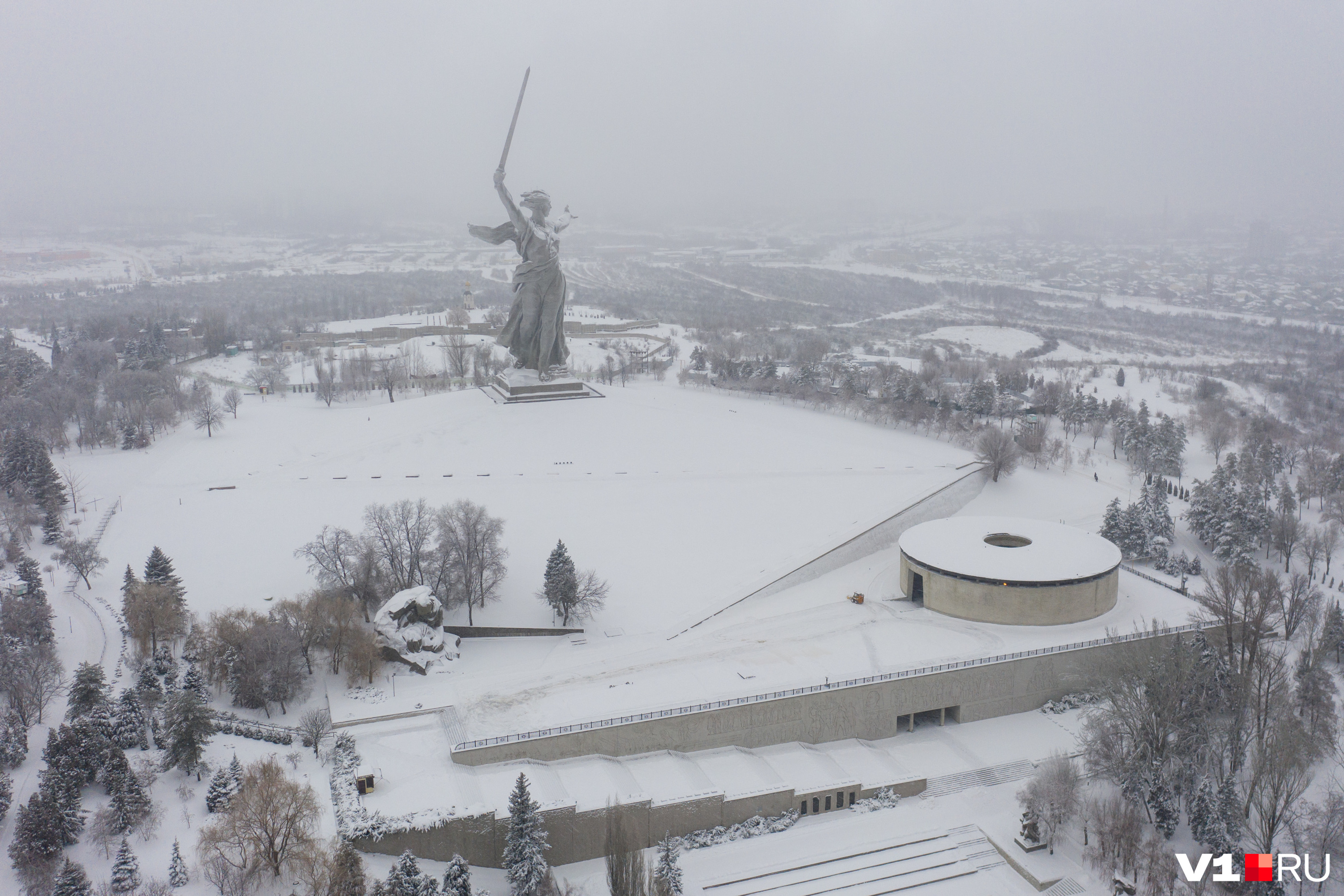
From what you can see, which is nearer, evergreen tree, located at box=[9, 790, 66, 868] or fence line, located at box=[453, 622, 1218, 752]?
evergreen tree, located at box=[9, 790, 66, 868]

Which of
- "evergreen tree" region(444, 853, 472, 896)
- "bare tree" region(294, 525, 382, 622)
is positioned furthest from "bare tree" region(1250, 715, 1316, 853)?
"bare tree" region(294, 525, 382, 622)

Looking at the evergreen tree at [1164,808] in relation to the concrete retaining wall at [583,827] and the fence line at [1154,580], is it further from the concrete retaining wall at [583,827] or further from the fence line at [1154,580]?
the fence line at [1154,580]

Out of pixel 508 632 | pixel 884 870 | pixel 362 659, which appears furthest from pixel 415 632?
pixel 884 870

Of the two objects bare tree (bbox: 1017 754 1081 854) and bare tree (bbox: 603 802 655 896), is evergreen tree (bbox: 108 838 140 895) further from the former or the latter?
bare tree (bbox: 1017 754 1081 854)

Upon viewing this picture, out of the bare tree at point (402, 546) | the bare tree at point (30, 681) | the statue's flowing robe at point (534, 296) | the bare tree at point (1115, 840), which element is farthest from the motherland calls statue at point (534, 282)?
the bare tree at point (1115, 840)

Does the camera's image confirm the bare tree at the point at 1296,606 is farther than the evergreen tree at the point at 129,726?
Yes

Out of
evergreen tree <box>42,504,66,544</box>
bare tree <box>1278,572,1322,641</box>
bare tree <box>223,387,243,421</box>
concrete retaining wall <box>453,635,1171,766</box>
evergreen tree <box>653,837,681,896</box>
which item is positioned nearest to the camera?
evergreen tree <box>653,837,681,896</box>

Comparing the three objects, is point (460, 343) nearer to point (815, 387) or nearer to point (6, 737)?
point (815, 387)
